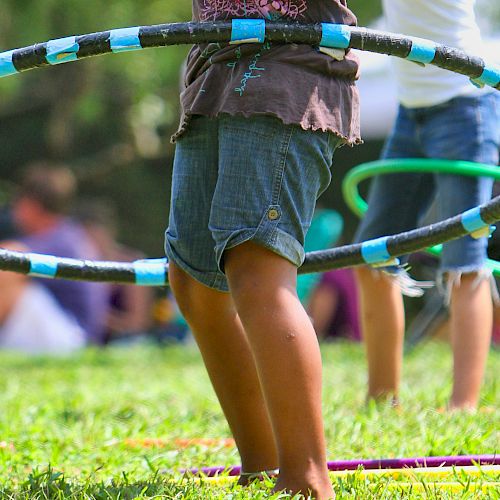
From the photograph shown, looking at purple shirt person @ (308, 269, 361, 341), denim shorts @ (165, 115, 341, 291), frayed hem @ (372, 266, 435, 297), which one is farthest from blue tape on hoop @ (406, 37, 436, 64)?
purple shirt person @ (308, 269, 361, 341)

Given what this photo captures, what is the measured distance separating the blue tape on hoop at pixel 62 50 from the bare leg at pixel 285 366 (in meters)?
0.61

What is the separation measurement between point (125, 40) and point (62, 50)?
16cm

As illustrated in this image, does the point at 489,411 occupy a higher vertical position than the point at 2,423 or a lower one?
lower

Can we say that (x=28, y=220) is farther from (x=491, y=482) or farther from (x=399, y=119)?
(x=491, y=482)

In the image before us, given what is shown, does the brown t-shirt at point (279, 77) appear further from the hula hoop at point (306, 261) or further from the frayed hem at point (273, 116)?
the hula hoop at point (306, 261)

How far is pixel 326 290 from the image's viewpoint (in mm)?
8898

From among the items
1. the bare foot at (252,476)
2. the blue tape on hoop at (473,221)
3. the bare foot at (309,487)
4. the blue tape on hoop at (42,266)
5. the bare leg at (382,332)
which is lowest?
the bare leg at (382,332)

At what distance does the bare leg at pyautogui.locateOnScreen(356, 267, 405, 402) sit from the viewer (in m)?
3.88

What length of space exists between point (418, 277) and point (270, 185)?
869 cm

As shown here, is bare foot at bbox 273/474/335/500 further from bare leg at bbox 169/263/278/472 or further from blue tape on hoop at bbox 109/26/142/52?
blue tape on hoop at bbox 109/26/142/52

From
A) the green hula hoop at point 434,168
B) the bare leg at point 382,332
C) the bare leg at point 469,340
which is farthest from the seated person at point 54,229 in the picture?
the bare leg at point 469,340

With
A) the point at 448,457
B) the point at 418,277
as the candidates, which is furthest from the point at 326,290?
the point at 448,457

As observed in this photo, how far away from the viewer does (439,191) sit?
372 centimetres

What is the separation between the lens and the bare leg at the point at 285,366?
7.11 feet
